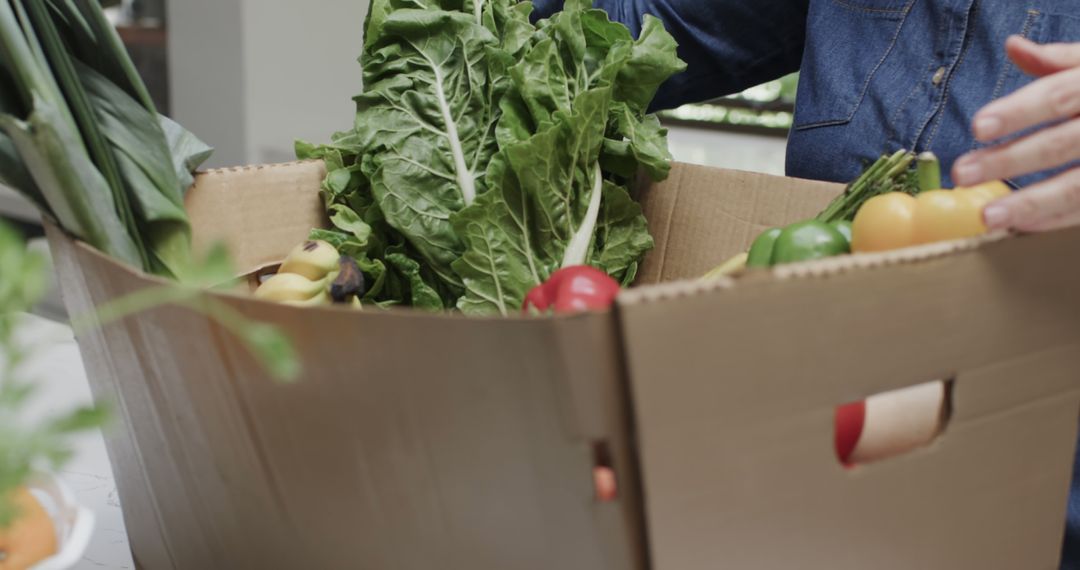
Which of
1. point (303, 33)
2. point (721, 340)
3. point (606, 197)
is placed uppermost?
point (721, 340)

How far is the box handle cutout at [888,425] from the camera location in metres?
0.53

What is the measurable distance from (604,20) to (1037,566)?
0.59 metres

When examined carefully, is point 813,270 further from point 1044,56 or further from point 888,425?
point 1044,56

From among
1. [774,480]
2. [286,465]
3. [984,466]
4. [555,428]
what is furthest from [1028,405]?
[286,465]

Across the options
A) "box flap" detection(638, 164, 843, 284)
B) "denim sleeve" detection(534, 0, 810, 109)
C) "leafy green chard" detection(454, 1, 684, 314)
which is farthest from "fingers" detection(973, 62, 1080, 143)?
"denim sleeve" detection(534, 0, 810, 109)

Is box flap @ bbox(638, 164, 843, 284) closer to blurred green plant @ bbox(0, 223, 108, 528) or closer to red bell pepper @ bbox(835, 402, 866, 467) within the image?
red bell pepper @ bbox(835, 402, 866, 467)

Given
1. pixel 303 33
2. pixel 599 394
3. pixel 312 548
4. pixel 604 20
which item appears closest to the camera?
pixel 599 394

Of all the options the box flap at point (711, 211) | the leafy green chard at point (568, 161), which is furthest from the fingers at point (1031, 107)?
the leafy green chard at point (568, 161)

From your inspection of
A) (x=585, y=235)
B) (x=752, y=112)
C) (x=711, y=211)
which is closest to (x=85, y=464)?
(x=585, y=235)

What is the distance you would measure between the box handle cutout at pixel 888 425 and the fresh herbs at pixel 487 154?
401mm

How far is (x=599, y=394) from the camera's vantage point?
1.29 feet

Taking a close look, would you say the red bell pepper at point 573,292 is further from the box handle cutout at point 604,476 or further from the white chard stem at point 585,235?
the box handle cutout at point 604,476

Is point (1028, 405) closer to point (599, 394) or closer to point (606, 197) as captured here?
point (599, 394)

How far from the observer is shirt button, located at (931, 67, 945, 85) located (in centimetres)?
96
